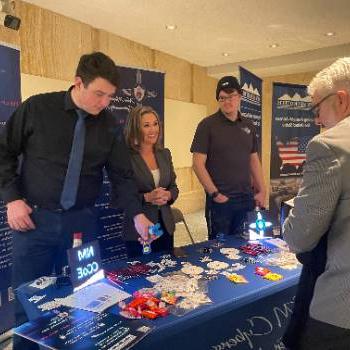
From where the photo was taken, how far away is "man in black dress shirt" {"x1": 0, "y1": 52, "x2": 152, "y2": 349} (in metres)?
1.63

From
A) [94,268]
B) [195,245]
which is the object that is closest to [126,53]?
[195,245]

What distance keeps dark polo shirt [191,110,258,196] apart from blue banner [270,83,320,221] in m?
1.68

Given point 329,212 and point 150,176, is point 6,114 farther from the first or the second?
point 329,212

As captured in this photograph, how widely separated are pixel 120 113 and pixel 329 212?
2.16m

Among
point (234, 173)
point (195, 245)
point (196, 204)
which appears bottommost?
point (196, 204)

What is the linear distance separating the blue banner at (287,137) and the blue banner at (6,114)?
2.76 metres

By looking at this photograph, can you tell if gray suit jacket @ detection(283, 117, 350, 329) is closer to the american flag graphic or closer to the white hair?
the white hair

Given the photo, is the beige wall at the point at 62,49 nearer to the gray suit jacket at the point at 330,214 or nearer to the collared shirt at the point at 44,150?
the collared shirt at the point at 44,150

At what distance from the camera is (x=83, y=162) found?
1728 millimetres

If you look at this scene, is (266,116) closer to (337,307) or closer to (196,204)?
(196,204)

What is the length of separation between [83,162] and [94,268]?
48cm

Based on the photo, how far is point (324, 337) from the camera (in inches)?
41.5

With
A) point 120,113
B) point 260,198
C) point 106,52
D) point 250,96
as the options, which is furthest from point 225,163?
point 106,52

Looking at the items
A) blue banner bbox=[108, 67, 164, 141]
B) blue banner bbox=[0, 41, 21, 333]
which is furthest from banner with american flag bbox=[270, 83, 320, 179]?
blue banner bbox=[0, 41, 21, 333]
